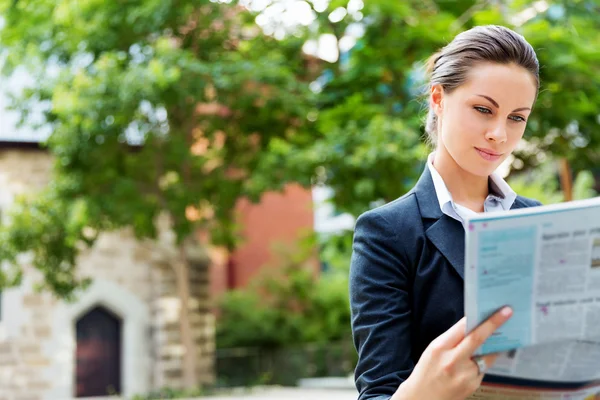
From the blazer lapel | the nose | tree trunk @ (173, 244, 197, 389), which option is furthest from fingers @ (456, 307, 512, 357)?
tree trunk @ (173, 244, 197, 389)

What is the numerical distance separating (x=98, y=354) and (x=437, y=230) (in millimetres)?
18679

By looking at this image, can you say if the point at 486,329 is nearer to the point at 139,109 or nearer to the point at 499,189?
the point at 499,189

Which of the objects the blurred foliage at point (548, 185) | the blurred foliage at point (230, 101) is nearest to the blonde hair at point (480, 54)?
the blurred foliage at point (230, 101)

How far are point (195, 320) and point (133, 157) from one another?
5.17m

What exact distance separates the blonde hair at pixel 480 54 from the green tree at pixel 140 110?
11.8 meters

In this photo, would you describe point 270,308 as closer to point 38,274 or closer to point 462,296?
point 38,274

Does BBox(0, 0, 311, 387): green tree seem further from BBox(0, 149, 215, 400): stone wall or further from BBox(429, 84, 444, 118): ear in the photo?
BBox(429, 84, 444, 118): ear

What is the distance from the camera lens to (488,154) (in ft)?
6.05

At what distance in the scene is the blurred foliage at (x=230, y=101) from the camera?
40.3 ft

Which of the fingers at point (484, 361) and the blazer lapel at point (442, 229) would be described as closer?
the fingers at point (484, 361)

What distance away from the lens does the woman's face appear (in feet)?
5.84

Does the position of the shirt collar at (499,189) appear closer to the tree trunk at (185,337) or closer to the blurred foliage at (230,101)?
the blurred foliage at (230,101)

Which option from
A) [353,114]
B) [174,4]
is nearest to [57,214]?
[174,4]

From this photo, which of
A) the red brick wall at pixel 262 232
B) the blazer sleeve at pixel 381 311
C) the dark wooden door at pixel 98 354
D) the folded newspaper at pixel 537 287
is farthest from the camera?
the red brick wall at pixel 262 232
